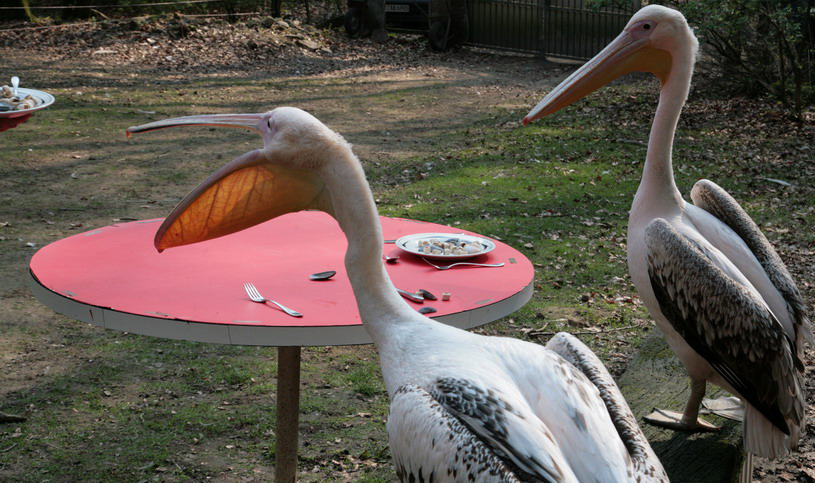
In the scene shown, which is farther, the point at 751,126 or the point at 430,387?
the point at 751,126

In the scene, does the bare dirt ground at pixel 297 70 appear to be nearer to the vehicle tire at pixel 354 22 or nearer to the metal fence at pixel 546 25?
the metal fence at pixel 546 25

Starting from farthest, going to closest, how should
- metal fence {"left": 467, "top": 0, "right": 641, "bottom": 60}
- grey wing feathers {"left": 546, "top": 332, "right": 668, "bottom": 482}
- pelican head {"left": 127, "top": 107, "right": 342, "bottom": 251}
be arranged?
1. metal fence {"left": 467, "top": 0, "right": 641, "bottom": 60}
2. pelican head {"left": 127, "top": 107, "right": 342, "bottom": 251}
3. grey wing feathers {"left": 546, "top": 332, "right": 668, "bottom": 482}

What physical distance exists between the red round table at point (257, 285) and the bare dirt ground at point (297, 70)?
3.76m

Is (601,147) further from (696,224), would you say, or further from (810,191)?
(696,224)

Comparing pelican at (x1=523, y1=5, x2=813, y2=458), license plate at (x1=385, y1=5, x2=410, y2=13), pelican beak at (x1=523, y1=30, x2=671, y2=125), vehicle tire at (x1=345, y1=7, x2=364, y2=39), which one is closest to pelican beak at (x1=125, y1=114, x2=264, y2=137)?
pelican at (x1=523, y1=5, x2=813, y2=458)

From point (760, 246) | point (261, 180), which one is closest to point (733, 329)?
point (760, 246)

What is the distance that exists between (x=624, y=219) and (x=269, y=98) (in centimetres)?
545

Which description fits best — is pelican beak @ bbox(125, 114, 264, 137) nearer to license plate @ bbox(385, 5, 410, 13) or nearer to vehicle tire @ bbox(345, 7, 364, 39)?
vehicle tire @ bbox(345, 7, 364, 39)

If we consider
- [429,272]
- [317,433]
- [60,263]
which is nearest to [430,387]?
[429,272]

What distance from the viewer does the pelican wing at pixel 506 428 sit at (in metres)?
1.91

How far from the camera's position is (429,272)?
9.57 feet

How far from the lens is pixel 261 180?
2.38 meters

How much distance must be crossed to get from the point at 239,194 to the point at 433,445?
94 cm

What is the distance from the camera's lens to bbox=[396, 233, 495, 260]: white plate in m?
3.00
